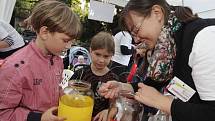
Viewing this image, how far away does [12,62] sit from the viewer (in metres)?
1.04

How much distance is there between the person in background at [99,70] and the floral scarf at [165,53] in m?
0.51

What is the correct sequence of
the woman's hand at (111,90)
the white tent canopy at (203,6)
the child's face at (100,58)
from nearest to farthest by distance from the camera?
1. the woman's hand at (111,90)
2. the child's face at (100,58)
3. the white tent canopy at (203,6)

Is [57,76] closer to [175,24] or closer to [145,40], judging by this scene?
[145,40]

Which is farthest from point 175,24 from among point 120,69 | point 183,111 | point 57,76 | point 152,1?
point 120,69

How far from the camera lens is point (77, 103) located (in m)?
0.93

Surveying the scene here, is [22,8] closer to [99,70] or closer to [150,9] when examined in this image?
[99,70]

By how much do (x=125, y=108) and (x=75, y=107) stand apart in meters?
0.23

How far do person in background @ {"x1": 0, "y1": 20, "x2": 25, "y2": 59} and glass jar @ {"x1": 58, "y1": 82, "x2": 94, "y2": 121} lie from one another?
4.22ft

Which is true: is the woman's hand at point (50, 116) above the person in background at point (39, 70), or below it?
below

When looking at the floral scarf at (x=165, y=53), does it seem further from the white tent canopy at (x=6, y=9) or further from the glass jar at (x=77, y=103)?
the white tent canopy at (x=6, y=9)

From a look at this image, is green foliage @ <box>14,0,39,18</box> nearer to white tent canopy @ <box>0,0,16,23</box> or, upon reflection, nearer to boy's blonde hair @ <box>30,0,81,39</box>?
white tent canopy @ <box>0,0,16,23</box>

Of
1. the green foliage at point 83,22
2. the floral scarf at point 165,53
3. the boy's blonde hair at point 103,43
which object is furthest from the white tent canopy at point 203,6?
the green foliage at point 83,22

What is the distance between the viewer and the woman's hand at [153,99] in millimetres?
917

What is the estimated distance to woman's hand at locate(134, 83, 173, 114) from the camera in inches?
36.1
